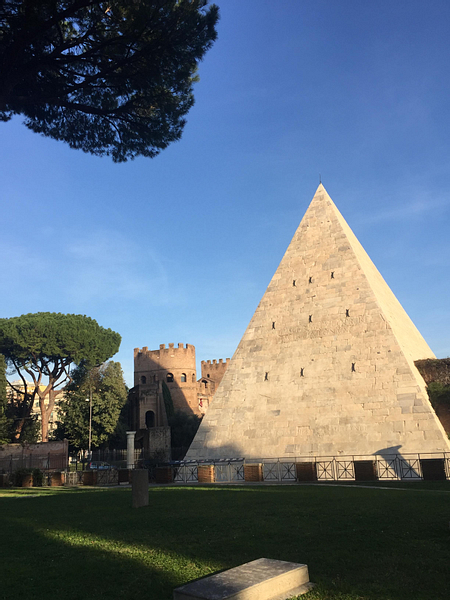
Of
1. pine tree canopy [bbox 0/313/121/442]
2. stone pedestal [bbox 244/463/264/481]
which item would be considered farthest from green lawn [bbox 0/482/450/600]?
pine tree canopy [bbox 0/313/121/442]

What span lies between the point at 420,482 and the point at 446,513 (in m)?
7.53

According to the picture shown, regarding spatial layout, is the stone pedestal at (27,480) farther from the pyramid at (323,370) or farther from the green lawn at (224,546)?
the green lawn at (224,546)

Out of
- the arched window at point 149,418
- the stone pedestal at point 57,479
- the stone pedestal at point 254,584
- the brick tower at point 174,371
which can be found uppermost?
the brick tower at point 174,371

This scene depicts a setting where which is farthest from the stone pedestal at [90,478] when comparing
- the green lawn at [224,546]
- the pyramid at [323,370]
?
the green lawn at [224,546]

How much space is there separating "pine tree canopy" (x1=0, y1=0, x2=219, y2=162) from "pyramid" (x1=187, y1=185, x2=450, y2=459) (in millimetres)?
10050

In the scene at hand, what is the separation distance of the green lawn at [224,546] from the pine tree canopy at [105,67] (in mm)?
9022

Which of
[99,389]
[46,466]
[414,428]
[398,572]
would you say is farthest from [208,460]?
[99,389]

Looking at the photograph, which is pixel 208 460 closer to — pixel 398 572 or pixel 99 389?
pixel 398 572

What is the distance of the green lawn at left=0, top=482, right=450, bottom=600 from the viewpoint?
385 cm

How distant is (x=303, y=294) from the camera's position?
20.8 m

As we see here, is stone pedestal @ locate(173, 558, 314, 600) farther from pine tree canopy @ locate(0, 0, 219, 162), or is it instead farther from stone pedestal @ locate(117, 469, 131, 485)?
stone pedestal @ locate(117, 469, 131, 485)

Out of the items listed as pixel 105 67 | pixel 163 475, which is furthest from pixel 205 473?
pixel 105 67

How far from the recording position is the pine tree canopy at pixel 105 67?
33.1 ft

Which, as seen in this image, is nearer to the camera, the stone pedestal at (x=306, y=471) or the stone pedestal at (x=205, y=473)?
the stone pedestal at (x=306, y=471)
